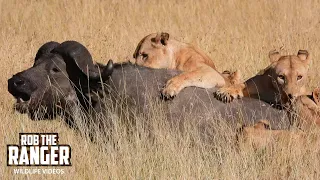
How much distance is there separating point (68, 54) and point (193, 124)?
1.25 metres

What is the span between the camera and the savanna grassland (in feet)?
20.8

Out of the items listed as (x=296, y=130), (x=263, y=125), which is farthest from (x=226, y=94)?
(x=296, y=130)

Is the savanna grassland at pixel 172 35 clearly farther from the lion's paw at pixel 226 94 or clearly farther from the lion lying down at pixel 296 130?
the lion's paw at pixel 226 94

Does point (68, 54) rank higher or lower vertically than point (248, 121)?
higher

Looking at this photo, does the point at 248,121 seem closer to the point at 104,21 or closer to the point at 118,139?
the point at 118,139

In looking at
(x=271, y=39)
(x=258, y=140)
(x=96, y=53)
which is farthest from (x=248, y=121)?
(x=271, y=39)

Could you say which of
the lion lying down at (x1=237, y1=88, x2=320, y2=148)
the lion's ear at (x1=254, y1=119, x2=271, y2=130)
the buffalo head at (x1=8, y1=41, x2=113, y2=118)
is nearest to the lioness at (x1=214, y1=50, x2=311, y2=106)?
the lion lying down at (x1=237, y1=88, x2=320, y2=148)

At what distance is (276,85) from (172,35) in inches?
200

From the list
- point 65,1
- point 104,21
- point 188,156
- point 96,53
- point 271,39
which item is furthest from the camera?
point 65,1

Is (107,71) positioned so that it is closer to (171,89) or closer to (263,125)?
(171,89)

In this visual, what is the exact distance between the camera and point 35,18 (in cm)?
1389

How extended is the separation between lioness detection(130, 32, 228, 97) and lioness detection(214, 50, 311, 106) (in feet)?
0.71

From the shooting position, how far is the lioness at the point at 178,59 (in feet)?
24.6

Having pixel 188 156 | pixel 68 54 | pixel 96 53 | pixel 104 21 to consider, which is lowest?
pixel 188 156
